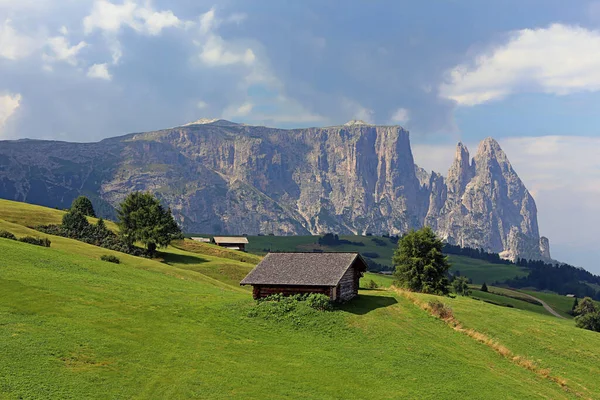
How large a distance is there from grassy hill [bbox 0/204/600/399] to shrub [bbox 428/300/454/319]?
1254 mm

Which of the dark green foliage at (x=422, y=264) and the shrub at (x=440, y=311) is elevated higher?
the dark green foliage at (x=422, y=264)

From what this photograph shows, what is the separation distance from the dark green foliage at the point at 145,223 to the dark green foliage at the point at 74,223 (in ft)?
24.8

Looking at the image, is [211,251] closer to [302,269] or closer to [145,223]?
[145,223]

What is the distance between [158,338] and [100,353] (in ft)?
16.9

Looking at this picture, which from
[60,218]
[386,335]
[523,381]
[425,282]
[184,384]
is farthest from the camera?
[60,218]

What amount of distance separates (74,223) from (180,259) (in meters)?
23.6

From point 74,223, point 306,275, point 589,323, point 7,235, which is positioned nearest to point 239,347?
point 306,275

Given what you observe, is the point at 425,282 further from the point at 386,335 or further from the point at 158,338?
the point at 158,338

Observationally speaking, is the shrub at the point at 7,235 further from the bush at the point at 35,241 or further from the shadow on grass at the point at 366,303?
the shadow on grass at the point at 366,303

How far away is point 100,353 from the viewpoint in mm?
32781

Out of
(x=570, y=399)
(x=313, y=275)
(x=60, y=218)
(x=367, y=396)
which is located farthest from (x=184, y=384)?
(x=60, y=218)

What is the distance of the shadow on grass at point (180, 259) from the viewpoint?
99.1 metres

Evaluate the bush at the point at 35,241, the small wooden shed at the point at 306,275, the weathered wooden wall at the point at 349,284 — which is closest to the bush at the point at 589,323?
the weathered wooden wall at the point at 349,284

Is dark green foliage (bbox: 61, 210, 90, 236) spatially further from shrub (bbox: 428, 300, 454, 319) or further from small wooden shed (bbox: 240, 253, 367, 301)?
shrub (bbox: 428, 300, 454, 319)
